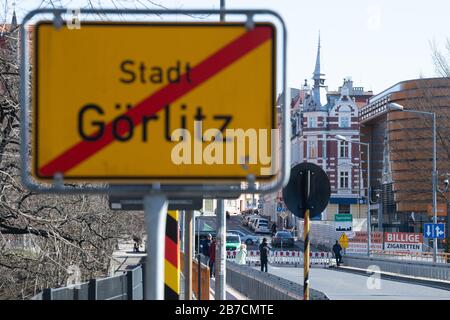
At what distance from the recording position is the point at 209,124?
4.36 meters

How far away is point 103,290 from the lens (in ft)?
35.6

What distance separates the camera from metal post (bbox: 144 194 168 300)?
437cm

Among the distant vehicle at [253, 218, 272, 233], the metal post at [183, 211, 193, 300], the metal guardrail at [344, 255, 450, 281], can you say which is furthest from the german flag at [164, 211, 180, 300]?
the distant vehicle at [253, 218, 272, 233]

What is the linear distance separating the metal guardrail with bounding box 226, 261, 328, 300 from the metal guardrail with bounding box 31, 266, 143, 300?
2229 millimetres

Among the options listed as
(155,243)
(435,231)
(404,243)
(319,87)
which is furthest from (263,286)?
(319,87)

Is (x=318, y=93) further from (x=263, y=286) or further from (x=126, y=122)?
(x=126, y=122)

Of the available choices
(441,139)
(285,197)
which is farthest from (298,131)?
(285,197)

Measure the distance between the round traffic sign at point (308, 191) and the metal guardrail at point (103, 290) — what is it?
2.16m

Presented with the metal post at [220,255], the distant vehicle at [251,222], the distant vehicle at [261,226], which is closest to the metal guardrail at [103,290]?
the metal post at [220,255]

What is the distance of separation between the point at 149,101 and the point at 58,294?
4.60 meters

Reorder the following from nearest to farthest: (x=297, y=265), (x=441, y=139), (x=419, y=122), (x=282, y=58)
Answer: (x=282, y=58) < (x=297, y=265) < (x=441, y=139) < (x=419, y=122)

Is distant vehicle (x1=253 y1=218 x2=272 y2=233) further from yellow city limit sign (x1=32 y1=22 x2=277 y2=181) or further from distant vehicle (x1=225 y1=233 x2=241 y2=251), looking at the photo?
yellow city limit sign (x1=32 y1=22 x2=277 y2=181)

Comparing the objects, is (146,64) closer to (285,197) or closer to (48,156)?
(48,156)

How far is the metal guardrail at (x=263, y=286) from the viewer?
15.5m
